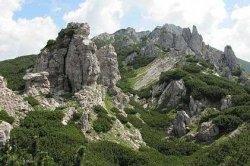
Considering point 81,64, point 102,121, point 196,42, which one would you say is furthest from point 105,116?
point 196,42

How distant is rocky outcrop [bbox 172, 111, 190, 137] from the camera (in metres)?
95.8

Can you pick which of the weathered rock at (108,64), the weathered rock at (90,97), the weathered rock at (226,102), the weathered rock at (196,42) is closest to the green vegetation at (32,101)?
the weathered rock at (90,97)

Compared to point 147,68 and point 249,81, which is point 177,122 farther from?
point 147,68

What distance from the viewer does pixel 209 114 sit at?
97875 mm

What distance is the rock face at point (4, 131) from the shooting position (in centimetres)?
5997

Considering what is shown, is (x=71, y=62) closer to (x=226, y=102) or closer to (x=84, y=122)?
(x=84, y=122)

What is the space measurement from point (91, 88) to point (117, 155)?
18.3 m

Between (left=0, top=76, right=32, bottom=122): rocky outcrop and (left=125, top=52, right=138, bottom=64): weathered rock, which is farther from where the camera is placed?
(left=125, top=52, right=138, bottom=64): weathered rock

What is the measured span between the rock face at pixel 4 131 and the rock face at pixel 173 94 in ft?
165

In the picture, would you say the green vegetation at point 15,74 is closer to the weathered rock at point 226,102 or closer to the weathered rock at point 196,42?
the weathered rock at point 226,102

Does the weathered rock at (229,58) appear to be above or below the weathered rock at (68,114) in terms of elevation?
above

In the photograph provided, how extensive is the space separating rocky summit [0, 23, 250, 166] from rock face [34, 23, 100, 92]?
0.18 metres

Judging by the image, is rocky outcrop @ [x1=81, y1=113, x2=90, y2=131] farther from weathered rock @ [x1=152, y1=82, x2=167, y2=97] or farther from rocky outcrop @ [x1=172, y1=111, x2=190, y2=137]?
weathered rock @ [x1=152, y1=82, x2=167, y2=97]

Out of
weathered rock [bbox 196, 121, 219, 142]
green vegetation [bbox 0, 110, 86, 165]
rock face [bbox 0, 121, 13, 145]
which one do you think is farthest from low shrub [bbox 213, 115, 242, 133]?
rock face [bbox 0, 121, 13, 145]
